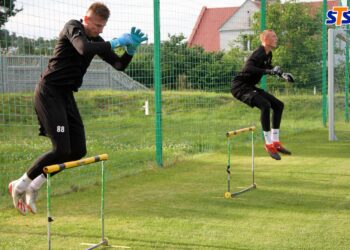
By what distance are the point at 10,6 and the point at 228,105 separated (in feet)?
25.0

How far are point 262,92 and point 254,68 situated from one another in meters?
0.53

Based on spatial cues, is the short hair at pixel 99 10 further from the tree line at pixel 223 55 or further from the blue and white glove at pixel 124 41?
the tree line at pixel 223 55

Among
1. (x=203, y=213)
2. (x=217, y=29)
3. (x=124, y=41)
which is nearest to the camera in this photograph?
(x=124, y=41)

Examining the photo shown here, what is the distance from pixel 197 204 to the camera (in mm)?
6934

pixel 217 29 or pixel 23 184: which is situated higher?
pixel 217 29

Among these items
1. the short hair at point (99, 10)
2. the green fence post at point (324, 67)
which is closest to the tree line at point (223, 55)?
the green fence post at point (324, 67)

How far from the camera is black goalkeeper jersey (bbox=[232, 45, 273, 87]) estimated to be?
8492mm

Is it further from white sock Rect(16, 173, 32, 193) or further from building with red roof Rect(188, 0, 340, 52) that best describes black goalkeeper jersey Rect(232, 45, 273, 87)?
white sock Rect(16, 173, 32, 193)

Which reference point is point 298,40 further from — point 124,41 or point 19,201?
point 19,201

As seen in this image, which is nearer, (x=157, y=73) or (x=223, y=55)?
(x=157, y=73)

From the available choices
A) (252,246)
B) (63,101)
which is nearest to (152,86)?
(63,101)

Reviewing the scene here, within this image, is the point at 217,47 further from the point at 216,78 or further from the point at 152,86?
the point at 152,86

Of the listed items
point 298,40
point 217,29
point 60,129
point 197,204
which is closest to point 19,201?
point 60,129

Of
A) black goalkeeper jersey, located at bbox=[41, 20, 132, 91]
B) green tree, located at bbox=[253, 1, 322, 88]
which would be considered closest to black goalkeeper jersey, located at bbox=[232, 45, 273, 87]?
black goalkeeper jersey, located at bbox=[41, 20, 132, 91]
